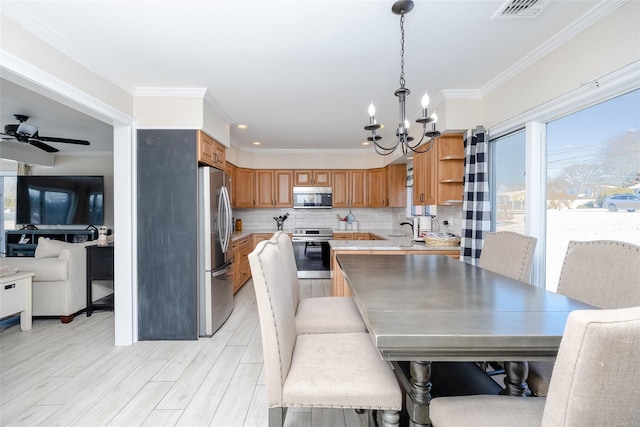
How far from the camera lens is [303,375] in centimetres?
124

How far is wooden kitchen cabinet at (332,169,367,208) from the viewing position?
551cm

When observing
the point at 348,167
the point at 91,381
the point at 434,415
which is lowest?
the point at 91,381

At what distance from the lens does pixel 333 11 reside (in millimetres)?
1689

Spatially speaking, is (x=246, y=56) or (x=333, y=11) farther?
(x=246, y=56)

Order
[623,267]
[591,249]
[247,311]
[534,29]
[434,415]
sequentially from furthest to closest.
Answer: [247,311], [534,29], [591,249], [623,267], [434,415]

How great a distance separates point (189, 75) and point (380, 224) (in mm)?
4275

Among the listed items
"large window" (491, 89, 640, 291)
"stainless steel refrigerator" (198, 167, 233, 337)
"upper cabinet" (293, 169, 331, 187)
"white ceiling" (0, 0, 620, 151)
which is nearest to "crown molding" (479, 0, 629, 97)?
"white ceiling" (0, 0, 620, 151)

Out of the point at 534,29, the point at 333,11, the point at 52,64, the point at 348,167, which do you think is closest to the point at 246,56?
Answer: the point at 333,11

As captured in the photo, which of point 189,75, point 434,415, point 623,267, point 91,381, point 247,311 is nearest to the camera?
point 434,415

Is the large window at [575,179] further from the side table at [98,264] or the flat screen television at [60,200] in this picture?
the flat screen television at [60,200]

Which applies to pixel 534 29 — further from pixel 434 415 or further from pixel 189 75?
pixel 189 75

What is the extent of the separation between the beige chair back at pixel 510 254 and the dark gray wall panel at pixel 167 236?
98.0 inches

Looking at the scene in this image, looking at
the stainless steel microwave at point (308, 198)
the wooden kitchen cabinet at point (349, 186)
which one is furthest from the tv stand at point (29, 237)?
the wooden kitchen cabinet at point (349, 186)

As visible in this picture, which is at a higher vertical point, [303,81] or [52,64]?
[303,81]
